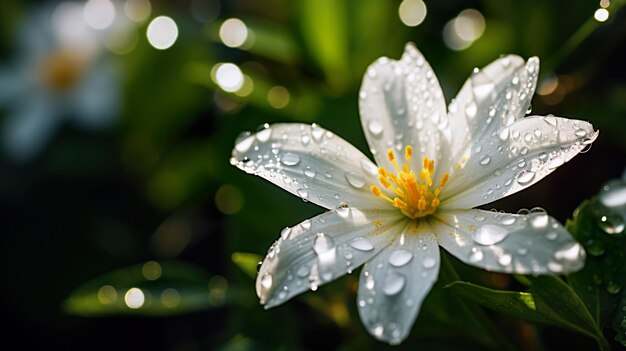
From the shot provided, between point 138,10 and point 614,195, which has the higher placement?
point 614,195

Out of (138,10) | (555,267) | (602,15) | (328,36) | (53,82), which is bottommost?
(53,82)

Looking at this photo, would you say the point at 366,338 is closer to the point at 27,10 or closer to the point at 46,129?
the point at 46,129

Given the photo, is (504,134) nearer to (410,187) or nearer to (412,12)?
(410,187)

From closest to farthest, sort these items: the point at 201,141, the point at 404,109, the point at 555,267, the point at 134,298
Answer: the point at 555,267 → the point at 404,109 → the point at 134,298 → the point at 201,141

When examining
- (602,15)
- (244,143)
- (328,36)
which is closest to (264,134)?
(244,143)

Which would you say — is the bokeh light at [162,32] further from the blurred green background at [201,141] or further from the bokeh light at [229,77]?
the bokeh light at [229,77]

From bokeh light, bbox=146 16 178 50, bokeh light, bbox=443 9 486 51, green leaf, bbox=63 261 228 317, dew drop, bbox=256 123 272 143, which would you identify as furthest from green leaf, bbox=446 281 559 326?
bokeh light, bbox=146 16 178 50

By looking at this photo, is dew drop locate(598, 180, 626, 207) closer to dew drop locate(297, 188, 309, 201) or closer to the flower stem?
the flower stem
